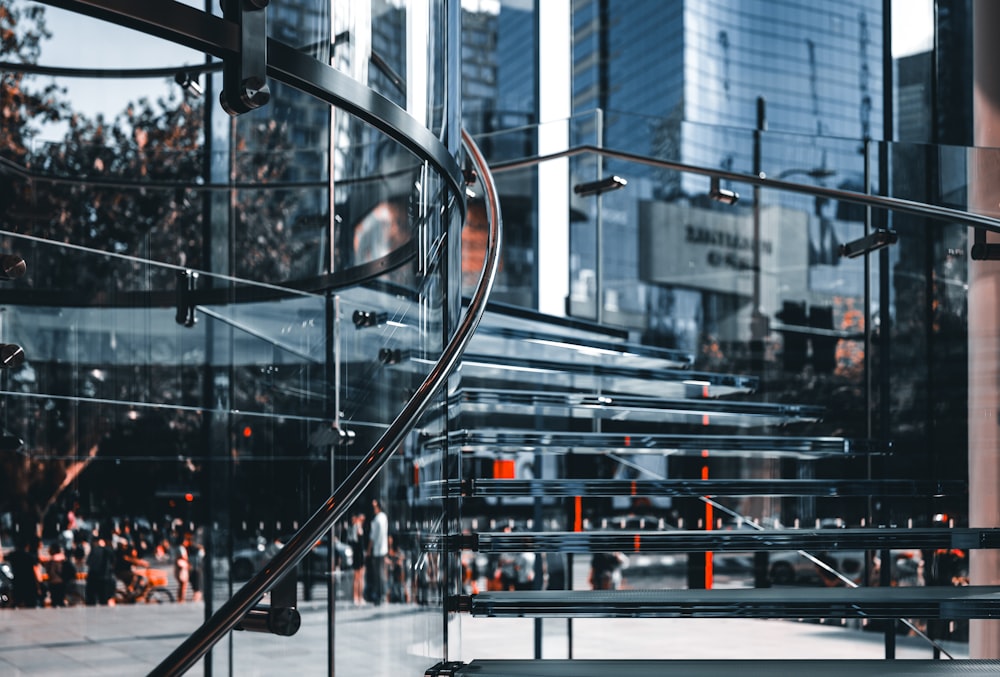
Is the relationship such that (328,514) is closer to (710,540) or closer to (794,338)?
(710,540)

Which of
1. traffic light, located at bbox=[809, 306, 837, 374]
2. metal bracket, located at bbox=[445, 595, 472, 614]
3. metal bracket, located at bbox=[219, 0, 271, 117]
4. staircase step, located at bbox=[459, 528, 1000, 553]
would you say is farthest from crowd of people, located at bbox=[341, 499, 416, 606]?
traffic light, located at bbox=[809, 306, 837, 374]

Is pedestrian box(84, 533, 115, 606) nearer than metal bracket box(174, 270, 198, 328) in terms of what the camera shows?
No

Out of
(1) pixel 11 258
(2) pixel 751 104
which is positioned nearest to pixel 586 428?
(1) pixel 11 258

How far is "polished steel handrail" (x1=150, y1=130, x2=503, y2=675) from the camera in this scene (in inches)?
54.3

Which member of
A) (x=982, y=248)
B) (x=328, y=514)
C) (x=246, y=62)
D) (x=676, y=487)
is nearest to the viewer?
(x=246, y=62)

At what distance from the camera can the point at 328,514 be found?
5.12 ft

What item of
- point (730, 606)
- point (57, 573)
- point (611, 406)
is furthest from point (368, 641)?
point (57, 573)

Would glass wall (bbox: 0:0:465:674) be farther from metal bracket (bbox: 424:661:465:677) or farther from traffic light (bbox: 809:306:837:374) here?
traffic light (bbox: 809:306:837:374)

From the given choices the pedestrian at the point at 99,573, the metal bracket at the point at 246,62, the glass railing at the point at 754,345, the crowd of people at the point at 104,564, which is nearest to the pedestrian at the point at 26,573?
the crowd of people at the point at 104,564

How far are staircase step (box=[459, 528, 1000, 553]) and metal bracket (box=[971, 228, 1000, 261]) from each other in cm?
166

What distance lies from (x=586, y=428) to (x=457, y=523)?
2.83 meters

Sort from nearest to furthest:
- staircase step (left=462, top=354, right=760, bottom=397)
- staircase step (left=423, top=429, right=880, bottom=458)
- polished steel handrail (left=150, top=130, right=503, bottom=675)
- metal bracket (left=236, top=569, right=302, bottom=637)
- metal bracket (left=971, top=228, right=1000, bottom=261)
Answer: polished steel handrail (left=150, top=130, right=503, bottom=675) < metal bracket (left=236, top=569, right=302, bottom=637) < staircase step (left=423, top=429, right=880, bottom=458) < staircase step (left=462, top=354, right=760, bottom=397) < metal bracket (left=971, top=228, right=1000, bottom=261)

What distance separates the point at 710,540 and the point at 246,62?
5.33 ft

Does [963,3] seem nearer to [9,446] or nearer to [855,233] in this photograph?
[855,233]
